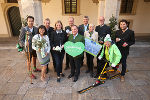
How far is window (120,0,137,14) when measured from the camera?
32.1 ft

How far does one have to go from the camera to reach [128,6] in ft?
32.6

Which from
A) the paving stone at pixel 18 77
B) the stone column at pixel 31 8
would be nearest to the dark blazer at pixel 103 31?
the paving stone at pixel 18 77

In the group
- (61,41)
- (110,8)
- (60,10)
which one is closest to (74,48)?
(61,41)

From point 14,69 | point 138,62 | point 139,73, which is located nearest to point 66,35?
point 14,69

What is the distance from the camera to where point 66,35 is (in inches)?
149

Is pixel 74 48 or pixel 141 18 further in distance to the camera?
pixel 141 18

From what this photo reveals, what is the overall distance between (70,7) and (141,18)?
260 inches

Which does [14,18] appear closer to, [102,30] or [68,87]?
[102,30]

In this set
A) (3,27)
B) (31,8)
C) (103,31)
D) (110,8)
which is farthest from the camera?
(3,27)

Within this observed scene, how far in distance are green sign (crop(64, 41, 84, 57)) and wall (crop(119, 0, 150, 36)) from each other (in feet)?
27.3

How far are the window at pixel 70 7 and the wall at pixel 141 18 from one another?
4162 millimetres

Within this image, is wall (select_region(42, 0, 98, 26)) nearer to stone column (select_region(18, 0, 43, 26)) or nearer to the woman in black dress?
stone column (select_region(18, 0, 43, 26))

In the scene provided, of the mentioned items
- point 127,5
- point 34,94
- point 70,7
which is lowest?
point 34,94

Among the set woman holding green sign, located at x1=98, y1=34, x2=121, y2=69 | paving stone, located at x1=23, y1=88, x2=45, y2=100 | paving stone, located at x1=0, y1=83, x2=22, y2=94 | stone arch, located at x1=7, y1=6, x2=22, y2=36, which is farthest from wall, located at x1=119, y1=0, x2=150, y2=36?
paving stone, located at x1=0, y1=83, x2=22, y2=94
